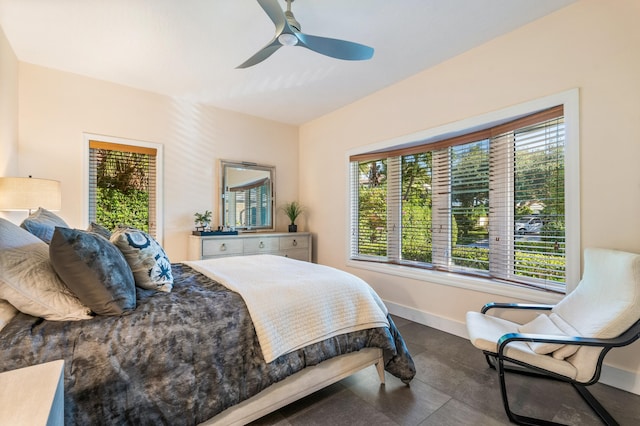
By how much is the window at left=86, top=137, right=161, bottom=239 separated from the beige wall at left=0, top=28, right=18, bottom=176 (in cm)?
59

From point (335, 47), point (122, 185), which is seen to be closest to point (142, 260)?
point (335, 47)

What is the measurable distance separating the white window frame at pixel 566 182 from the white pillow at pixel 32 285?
112 inches

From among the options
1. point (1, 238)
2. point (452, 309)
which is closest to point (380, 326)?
point (452, 309)

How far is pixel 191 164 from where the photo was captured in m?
3.88

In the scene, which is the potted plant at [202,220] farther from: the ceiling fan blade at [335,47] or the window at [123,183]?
the ceiling fan blade at [335,47]

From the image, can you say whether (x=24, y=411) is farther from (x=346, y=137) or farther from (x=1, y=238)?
(x=346, y=137)

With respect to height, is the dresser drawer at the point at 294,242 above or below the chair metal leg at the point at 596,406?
above

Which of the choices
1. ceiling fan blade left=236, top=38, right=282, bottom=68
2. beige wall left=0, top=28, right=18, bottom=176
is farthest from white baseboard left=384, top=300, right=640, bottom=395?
beige wall left=0, top=28, right=18, bottom=176

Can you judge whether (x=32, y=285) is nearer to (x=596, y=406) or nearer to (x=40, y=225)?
(x=40, y=225)

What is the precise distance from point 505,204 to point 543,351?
139cm

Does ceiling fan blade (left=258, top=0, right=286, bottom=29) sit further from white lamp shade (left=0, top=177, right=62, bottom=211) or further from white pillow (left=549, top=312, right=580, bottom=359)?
white pillow (left=549, top=312, right=580, bottom=359)

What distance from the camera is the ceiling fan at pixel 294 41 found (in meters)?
1.83

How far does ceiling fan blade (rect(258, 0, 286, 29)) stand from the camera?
5.75 ft

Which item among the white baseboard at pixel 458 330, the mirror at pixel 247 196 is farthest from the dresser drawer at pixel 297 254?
the white baseboard at pixel 458 330
